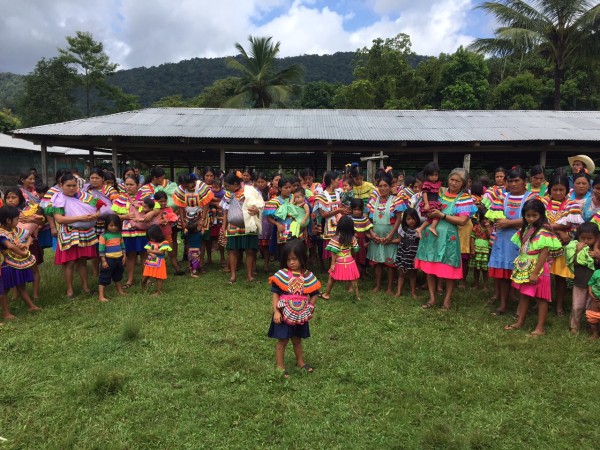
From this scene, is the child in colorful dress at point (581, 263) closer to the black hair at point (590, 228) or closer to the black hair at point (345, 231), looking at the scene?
the black hair at point (590, 228)

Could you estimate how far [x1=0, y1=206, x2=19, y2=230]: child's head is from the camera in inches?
182

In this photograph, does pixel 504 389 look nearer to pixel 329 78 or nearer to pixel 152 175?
pixel 152 175

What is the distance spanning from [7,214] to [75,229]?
86 centimetres

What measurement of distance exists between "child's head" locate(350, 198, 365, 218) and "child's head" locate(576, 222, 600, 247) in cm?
267

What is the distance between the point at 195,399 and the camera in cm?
311

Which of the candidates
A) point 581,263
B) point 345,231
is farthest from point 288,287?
point 581,263

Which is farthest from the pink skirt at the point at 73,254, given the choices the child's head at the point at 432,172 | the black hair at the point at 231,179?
the child's head at the point at 432,172

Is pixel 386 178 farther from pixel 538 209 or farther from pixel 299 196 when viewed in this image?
pixel 538 209

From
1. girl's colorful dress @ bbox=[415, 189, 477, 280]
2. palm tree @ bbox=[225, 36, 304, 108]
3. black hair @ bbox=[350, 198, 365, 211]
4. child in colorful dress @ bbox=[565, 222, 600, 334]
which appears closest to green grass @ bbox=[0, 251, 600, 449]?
child in colorful dress @ bbox=[565, 222, 600, 334]

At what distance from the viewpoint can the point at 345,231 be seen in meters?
5.30

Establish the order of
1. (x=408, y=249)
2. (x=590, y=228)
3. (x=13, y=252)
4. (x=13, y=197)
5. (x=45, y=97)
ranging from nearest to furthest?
(x=590, y=228) < (x=13, y=252) < (x=13, y=197) < (x=408, y=249) < (x=45, y=97)

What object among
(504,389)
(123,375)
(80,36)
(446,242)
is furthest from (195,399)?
(80,36)

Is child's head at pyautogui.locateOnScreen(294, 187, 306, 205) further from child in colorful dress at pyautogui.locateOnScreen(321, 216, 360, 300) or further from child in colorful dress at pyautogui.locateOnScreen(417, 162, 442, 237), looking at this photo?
child in colorful dress at pyautogui.locateOnScreen(417, 162, 442, 237)

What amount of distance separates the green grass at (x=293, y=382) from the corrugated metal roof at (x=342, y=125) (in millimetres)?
8619
